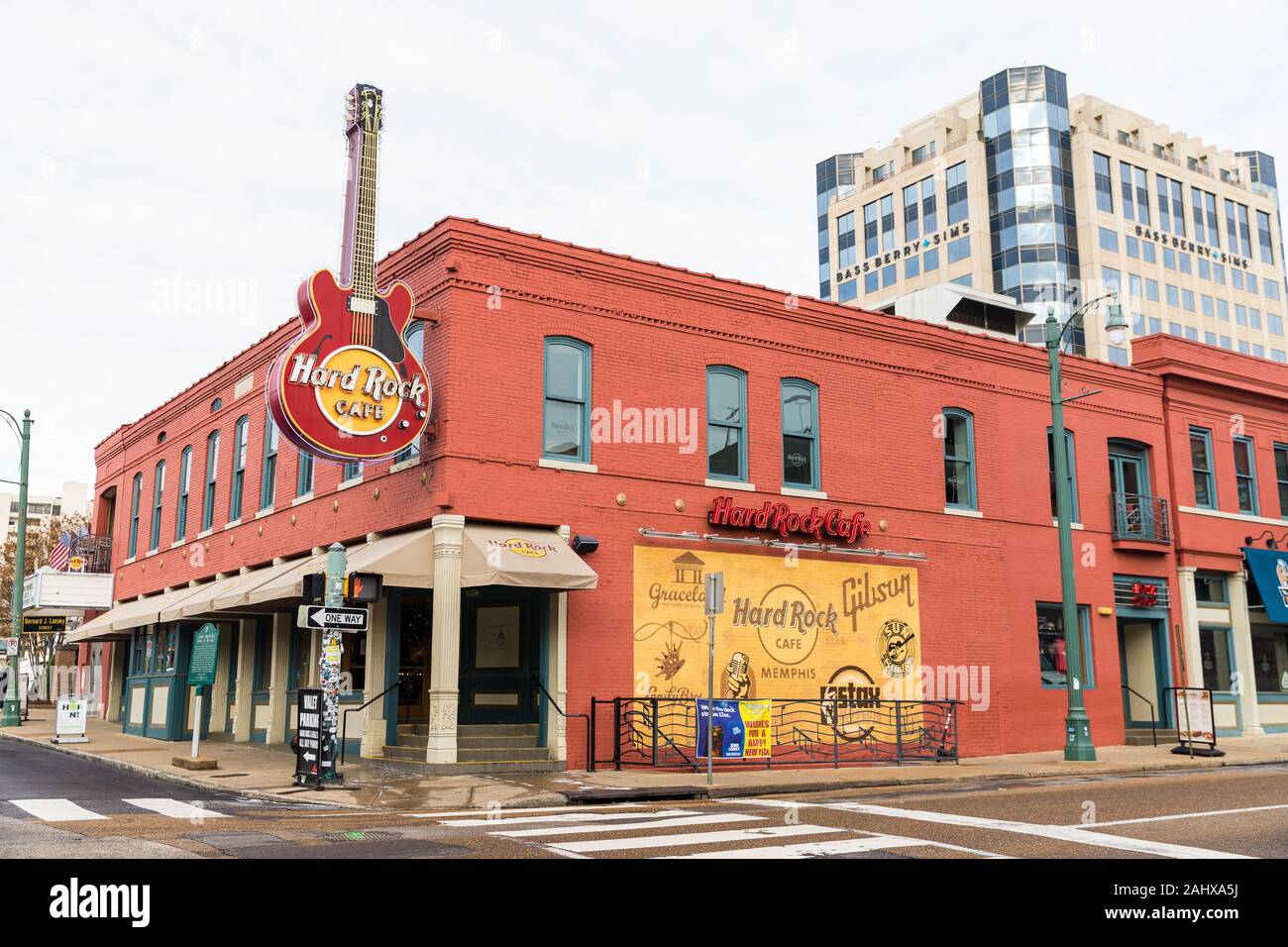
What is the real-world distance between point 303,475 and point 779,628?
10.1 m

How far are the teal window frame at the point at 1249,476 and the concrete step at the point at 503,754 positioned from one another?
20.0 metres

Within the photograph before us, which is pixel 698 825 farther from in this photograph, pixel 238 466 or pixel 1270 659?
pixel 1270 659

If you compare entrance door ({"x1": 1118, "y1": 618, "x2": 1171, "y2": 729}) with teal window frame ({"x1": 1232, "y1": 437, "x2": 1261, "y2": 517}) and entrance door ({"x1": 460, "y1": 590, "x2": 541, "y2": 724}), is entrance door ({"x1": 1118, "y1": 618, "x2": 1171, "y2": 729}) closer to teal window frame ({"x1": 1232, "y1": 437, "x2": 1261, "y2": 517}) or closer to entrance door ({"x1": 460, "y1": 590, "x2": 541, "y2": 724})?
teal window frame ({"x1": 1232, "y1": 437, "x2": 1261, "y2": 517})

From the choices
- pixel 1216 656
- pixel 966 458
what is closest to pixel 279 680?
pixel 966 458

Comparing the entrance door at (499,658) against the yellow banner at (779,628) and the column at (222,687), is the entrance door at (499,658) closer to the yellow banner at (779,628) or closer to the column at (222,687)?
the yellow banner at (779,628)

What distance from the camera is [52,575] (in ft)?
111

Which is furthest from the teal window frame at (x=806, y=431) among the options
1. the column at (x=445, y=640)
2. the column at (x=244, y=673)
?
the column at (x=244, y=673)

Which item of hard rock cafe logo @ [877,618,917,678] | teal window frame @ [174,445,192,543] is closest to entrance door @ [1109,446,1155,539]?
hard rock cafe logo @ [877,618,917,678]

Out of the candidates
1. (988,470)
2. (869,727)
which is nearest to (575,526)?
(869,727)

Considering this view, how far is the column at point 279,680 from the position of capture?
22.9m

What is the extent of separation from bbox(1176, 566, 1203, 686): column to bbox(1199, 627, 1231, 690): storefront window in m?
0.31

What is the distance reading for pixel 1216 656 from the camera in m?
27.8
